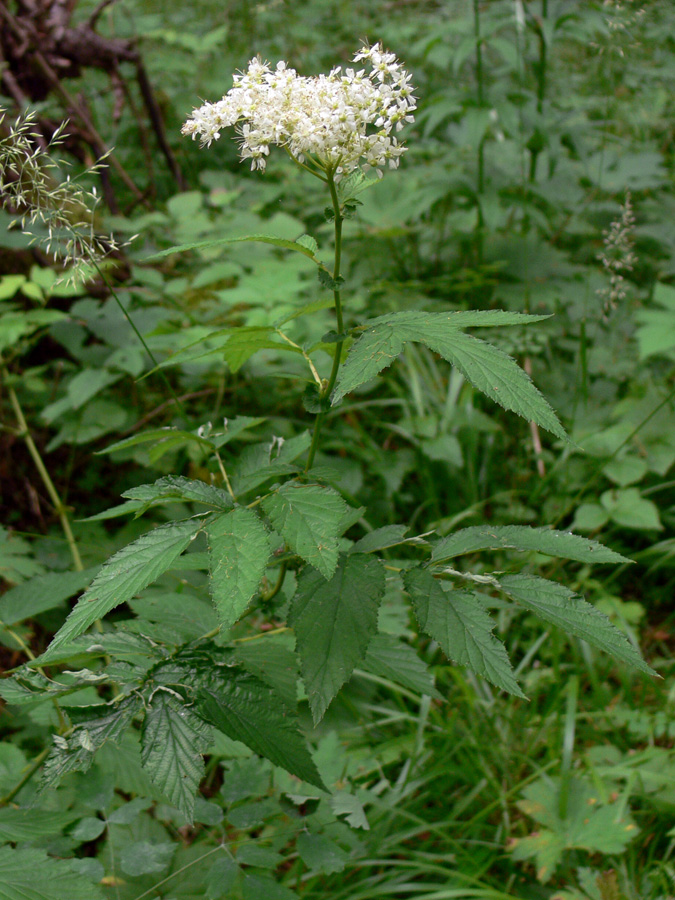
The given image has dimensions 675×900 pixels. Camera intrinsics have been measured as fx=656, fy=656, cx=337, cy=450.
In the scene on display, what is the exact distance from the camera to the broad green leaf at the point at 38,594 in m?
1.12

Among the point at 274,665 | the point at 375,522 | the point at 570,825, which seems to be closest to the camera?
the point at 274,665

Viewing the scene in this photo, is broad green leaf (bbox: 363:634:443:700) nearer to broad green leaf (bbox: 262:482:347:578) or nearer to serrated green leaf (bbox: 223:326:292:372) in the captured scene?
broad green leaf (bbox: 262:482:347:578)

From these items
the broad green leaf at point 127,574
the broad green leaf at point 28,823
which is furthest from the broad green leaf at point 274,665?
the broad green leaf at point 28,823

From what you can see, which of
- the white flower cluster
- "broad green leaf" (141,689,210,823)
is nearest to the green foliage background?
"broad green leaf" (141,689,210,823)

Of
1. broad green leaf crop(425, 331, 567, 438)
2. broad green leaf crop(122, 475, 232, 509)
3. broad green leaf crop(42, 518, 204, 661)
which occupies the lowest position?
broad green leaf crop(42, 518, 204, 661)

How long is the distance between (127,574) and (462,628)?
0.39 m

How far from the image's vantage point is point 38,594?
1162 mm

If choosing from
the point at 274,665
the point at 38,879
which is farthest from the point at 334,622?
the point at 38,879

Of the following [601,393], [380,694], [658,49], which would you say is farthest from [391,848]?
[658,49]

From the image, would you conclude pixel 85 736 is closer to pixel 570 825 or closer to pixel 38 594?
pixel 38 594

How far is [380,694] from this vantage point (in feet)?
6.20

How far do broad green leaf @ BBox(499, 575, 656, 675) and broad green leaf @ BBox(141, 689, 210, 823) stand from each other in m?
0.41

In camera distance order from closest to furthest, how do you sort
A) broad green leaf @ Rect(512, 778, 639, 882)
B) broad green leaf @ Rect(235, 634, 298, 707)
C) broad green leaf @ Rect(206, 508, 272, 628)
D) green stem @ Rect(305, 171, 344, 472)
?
broad green leaf @ Rect(206, 508, 272, 628), green stem @ Rect(305, 171, 344, 472), broad green leaf @ Rect(235, 634, 298, 707), broad green leaf @ Rect(512, 778, 639, 882)

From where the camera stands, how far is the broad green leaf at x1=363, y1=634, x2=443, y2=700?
0.95m
